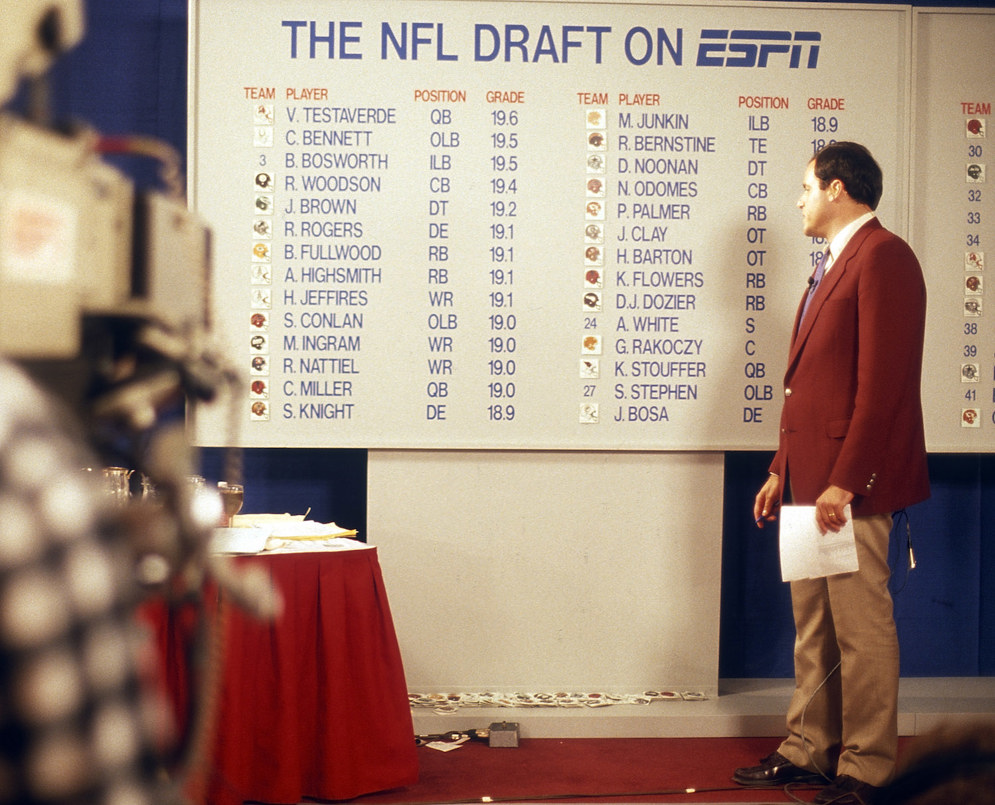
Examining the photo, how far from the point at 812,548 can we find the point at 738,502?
36.9 inches

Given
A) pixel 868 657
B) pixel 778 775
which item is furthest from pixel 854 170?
pixel 778 775

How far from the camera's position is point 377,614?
2113 mm

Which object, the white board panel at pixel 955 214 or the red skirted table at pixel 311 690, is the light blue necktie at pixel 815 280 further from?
the red skirted table at pixel 311 690

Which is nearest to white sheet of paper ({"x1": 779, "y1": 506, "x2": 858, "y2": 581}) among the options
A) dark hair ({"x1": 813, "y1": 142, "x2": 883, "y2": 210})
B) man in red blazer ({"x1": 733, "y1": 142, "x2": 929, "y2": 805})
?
man in red blazer ({"x1": 733, "y1": 142, "x2": 929, "y2": 805})

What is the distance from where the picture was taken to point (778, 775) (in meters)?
2.31

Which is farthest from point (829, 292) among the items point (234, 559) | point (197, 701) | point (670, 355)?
point (197, 701)

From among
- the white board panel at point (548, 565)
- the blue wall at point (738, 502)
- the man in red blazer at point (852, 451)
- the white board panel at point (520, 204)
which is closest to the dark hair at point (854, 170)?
the man in red blazer at point (852, 451)

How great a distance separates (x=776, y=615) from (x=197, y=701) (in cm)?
273

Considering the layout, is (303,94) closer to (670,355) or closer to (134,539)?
(670,355)

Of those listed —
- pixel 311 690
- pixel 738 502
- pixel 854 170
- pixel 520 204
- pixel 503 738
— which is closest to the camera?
pixel 311 690

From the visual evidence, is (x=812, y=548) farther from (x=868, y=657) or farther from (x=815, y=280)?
(x=815, y=280)

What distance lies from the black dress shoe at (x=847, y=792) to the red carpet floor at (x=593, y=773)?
0.35 ft

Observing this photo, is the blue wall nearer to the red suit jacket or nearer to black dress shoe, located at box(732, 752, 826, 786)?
black dress shoe, located at box(732, 752, 826, 786)

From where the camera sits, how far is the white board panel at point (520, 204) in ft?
8.82
